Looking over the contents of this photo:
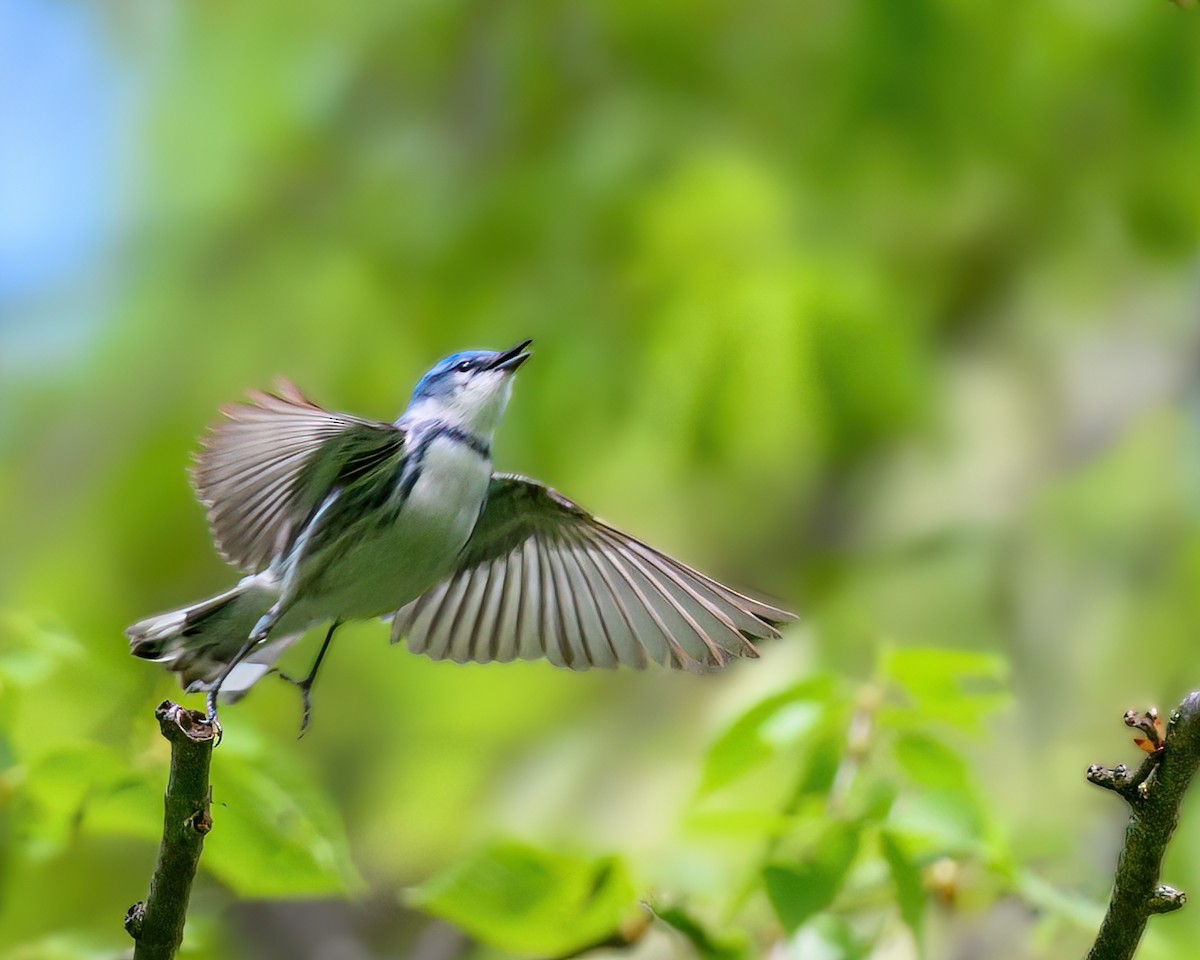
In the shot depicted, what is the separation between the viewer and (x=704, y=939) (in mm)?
1671

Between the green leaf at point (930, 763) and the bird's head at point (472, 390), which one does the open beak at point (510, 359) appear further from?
the green leaf at point (930, 763)

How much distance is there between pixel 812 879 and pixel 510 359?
0.75 metres

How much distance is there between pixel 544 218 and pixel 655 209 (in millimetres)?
335

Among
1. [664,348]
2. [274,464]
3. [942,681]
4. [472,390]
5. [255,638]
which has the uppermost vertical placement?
[664,348]

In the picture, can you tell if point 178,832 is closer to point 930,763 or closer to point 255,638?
point 255,638

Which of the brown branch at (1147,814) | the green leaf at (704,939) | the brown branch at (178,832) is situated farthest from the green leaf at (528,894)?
the brown branch at (1147,814)

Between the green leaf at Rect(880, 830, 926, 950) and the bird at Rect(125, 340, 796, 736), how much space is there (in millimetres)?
291

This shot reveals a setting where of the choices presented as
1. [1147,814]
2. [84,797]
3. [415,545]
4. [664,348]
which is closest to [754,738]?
[415,545]

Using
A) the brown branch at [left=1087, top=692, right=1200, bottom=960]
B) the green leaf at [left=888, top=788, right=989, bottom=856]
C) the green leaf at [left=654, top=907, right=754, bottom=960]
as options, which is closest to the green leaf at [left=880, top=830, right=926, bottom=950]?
the green leaf at [left=888, top=788, right=989, bottom=856]

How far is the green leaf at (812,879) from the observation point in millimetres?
1524

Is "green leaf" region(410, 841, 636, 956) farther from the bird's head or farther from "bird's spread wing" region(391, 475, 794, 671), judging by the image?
the bird's head

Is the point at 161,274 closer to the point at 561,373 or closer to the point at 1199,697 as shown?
the point at 561,373

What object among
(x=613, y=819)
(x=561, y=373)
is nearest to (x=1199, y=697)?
(x=613, y=819)

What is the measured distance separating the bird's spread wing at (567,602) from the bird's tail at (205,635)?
0.30 m
